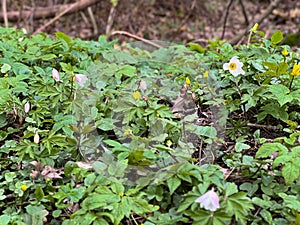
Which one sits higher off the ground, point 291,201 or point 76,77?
point 76,77

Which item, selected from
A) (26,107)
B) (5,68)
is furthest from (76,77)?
(5,68)

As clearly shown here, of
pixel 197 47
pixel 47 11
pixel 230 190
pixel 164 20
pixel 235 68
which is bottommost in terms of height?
pixel 164 20

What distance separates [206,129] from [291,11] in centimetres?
661

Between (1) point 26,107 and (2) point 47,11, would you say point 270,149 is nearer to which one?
(1) point 26,107

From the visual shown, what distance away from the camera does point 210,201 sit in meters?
1.37

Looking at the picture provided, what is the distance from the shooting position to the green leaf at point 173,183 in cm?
147

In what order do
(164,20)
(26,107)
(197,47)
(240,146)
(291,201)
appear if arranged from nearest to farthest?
(291,201)
(240,146)
(26,107)
(197,47)
(164,20)

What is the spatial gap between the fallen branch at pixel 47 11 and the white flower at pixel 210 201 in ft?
17.9

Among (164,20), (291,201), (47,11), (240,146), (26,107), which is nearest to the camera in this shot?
(291,201)

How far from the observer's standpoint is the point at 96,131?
6.16 ft

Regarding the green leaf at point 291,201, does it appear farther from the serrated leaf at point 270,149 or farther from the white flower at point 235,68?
the white flower at point 235,68

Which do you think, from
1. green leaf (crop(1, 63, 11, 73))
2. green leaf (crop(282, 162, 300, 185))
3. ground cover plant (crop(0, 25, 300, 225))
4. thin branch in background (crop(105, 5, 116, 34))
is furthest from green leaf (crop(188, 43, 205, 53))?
thin branch in background (crop(105, 5, 116, 34))

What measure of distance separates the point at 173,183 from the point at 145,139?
27cm

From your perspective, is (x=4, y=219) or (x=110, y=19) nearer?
(x=4, y=219)
